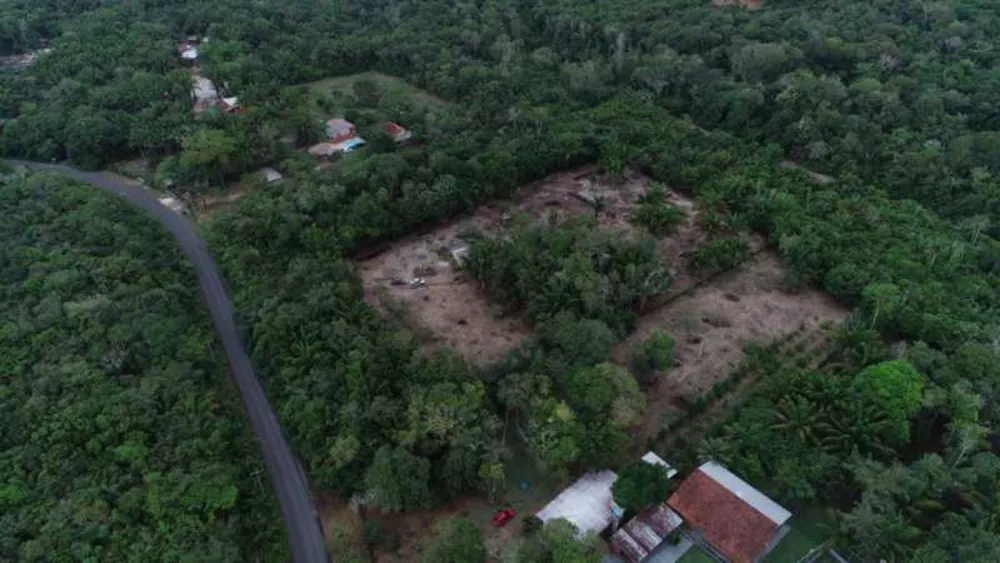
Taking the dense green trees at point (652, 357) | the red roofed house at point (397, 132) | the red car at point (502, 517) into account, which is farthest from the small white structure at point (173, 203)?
the dense green trees at point (652, 357)

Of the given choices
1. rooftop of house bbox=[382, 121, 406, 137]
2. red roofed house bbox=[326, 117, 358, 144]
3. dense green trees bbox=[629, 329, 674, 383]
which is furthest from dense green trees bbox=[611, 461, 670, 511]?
red roofed house bbox=[326, 117, 358, 144]

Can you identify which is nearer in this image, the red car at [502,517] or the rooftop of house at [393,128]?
the red car at [502,517]

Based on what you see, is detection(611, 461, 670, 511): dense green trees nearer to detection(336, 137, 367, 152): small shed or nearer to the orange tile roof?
the orange tile roof

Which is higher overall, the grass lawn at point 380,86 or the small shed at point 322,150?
the small shed at point 322,150

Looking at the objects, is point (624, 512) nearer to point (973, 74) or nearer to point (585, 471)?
point (585, 471)

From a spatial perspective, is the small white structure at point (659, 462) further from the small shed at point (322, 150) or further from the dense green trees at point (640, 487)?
the small shed at point (322, 150)

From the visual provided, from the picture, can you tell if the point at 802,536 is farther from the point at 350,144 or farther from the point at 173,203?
the point at 173,203

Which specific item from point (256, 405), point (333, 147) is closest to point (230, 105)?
point (333, 147)
